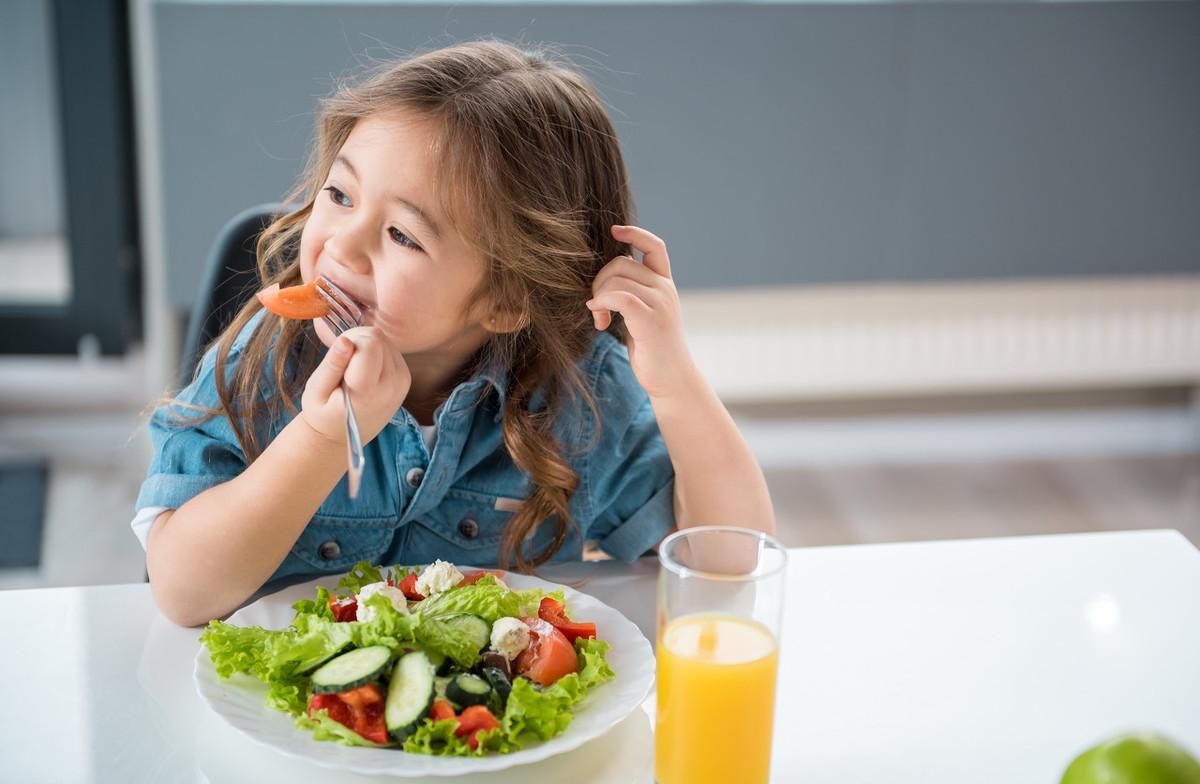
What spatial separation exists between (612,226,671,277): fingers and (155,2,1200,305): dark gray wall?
1685mm

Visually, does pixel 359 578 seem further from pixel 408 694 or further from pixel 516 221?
pixel 516 221

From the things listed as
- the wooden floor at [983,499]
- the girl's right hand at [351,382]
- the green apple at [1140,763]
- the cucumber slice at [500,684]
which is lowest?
the wooden floor at [983,499]

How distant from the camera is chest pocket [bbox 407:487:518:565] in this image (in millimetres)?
1195

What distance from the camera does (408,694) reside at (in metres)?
0.80

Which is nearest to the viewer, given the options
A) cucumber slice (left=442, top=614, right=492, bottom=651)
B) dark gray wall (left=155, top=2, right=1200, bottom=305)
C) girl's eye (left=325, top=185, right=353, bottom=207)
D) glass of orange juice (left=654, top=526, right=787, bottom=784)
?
glass of orange juice (left=654, top=526, right=787, bottom=784)

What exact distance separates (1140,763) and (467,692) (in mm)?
390

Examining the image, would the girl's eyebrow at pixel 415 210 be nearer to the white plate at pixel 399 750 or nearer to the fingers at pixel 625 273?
the fingers at pixel 625 273

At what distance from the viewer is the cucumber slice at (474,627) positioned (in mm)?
857

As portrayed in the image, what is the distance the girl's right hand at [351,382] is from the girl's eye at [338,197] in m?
0.12

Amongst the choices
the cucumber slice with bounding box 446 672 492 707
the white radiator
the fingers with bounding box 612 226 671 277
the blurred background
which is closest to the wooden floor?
the blurred background

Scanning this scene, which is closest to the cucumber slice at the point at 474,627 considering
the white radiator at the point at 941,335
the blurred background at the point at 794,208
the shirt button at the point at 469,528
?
the shirt button at the point at 469,528

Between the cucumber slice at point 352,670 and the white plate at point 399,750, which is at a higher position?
the cucumber slice at point 352,670

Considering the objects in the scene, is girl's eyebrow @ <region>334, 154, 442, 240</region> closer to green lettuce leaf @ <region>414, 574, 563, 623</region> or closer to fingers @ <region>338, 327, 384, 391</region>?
fingers @ <region>338, 327, 384, 391</region>

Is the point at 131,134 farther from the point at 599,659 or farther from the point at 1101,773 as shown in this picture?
the point at 1101,773
